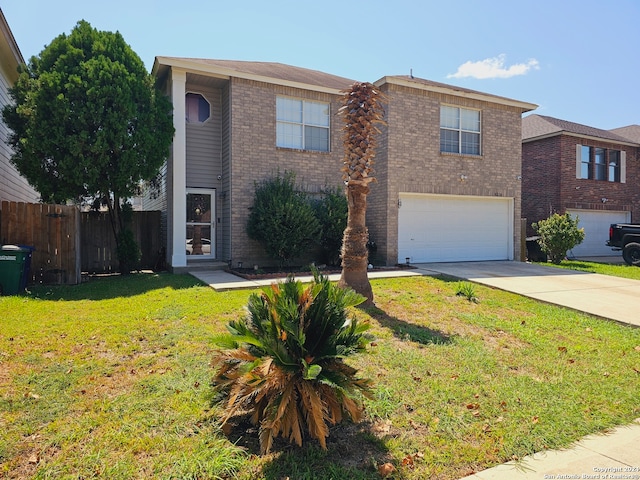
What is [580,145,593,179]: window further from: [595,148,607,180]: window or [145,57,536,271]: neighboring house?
[145,57,536,271]: neighboring house

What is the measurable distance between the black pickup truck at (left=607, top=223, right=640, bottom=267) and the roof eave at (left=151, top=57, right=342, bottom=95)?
1234 centimetres

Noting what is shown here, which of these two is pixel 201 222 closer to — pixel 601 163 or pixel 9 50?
pixel 9 50

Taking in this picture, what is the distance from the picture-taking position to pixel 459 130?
13.8 metres

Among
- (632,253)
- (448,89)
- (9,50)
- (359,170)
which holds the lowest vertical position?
(632,253)

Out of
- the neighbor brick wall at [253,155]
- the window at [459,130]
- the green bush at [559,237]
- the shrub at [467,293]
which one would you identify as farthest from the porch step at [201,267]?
the green bush at [559,237]

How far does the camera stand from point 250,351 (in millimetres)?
3109

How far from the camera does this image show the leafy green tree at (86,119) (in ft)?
30.3

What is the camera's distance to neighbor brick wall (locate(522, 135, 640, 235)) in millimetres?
18406

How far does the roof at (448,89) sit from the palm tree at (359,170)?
241 inches

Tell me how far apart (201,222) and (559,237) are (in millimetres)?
11990

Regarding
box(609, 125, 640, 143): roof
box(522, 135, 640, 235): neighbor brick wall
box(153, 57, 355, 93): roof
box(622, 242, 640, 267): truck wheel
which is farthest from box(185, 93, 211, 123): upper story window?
box(609, 125, 640, 143): roof

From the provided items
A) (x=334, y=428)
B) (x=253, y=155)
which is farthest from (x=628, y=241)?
(x=334, y=428)

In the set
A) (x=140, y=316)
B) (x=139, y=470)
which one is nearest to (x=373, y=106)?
(x=140, y=316)

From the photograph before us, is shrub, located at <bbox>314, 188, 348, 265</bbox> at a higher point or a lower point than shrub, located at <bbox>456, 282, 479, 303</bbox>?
higher
